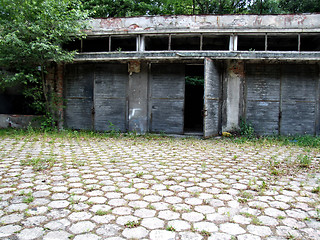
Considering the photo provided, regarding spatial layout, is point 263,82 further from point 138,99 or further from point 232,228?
point 232,228

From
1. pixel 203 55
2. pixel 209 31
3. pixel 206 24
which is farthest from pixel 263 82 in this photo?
pixel 206 24

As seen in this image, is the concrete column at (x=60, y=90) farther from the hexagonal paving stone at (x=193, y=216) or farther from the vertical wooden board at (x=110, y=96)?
the hexagonal paving stone at (x=193, y=216)

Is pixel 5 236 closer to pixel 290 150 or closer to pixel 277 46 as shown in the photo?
pixel 290 150

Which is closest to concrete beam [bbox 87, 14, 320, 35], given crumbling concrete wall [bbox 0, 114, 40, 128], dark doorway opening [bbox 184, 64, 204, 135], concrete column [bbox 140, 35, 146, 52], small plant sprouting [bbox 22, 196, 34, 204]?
concrete column [bbox 140, 35, 146, 52]

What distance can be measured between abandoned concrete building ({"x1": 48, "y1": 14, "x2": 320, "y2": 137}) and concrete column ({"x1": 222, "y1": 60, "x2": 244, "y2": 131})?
35mm

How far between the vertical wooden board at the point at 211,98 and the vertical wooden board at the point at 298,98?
2.35 metres

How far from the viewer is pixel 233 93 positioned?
8.68 metres

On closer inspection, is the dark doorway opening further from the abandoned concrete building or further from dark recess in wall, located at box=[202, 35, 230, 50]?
the abandoned concrete building

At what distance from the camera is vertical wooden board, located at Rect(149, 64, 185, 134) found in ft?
29.0

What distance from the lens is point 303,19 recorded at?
7961mm

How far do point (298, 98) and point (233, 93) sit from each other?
7.41 feet

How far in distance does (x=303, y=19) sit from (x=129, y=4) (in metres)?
12.4

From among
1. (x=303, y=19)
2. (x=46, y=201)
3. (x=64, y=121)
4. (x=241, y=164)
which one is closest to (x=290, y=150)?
(x=241, y=164)

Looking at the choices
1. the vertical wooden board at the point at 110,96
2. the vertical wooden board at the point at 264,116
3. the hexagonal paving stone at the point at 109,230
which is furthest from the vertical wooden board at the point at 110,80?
the hexagonal paving stone at the point at 109,230
